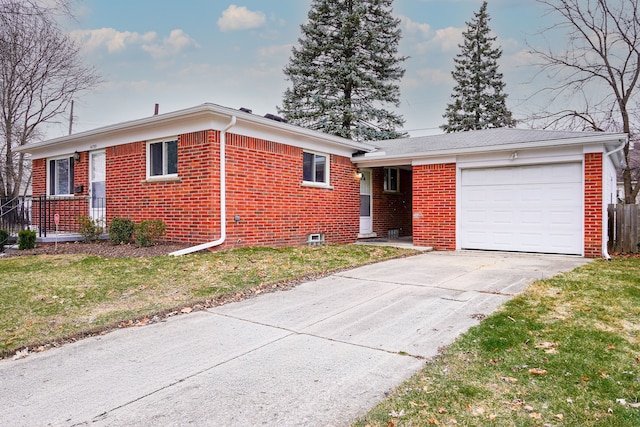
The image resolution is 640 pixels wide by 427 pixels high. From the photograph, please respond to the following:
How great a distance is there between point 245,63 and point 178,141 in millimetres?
10907

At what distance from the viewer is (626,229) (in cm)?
1080

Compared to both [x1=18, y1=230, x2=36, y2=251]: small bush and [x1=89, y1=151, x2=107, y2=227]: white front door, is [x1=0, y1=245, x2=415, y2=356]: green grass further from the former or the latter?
[x1=89, y1=151, x2=107, y2=227]: white front door

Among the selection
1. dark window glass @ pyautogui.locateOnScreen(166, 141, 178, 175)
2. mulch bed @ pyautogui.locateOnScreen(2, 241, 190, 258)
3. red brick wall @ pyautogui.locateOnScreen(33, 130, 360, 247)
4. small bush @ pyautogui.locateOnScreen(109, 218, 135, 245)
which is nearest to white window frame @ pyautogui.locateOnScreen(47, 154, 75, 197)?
red brick wall @ pyautogui.locateOnScreen(33, 130, 360, 247)

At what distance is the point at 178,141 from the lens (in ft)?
31.8

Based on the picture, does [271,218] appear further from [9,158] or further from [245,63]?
[9,158]

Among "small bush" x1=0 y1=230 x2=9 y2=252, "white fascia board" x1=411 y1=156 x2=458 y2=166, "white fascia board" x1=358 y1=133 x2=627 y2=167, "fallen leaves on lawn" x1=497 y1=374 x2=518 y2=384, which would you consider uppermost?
"white fascia board" x1=358 y1=133 x2=627 y2=167

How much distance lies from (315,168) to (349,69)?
16.2m

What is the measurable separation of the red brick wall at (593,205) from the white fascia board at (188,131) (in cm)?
598

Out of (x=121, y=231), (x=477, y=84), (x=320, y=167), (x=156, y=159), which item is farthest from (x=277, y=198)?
(x=477, y=84)

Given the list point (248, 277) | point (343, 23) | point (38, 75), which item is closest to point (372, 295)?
point (248, 277)

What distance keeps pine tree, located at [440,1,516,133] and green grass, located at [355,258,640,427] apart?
90.6ft

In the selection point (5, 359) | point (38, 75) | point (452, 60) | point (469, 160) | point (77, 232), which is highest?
point (452, 60)

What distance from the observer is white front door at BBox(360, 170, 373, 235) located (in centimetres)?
1399

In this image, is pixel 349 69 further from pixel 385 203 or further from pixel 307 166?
pixel 307 166
